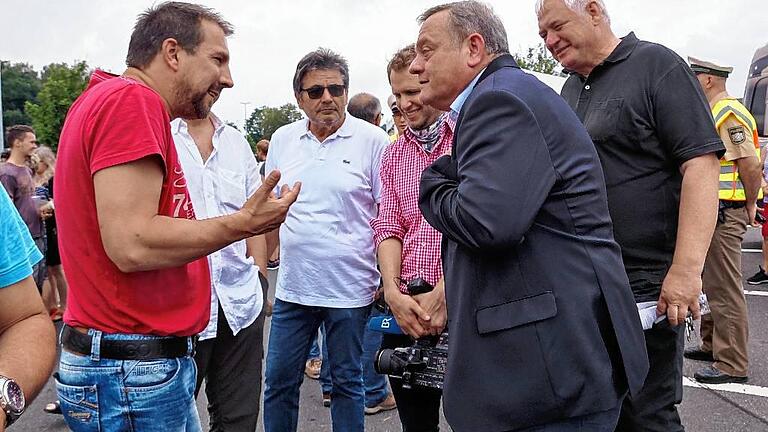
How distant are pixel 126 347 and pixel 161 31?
929mm

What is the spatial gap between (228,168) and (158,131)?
122 centimetres

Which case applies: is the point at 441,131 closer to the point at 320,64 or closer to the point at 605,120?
the point at 605,120

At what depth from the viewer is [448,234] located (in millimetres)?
1800

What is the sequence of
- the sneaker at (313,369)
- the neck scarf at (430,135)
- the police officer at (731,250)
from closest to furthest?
the neck scarf at (430,135) < the police officer at (731,250) < the sneaker at (313,369)

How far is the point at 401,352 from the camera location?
2.50m

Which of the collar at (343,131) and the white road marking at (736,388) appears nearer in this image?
the collar at (343,131)

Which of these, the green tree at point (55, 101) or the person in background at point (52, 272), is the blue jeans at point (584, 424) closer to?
the person in background at point (52, 272)

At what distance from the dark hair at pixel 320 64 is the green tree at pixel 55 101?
170 feet

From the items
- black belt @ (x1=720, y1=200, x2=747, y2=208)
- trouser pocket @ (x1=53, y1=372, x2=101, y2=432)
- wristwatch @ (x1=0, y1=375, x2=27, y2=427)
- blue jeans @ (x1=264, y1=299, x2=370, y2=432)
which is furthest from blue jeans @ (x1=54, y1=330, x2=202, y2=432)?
black belt @ (x1=720, y1=200, x2=747, y2=208)

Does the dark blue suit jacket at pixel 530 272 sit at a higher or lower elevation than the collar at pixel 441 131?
lower

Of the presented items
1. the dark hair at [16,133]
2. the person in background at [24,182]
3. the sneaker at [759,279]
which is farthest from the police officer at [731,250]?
the dark hair at [16,133]

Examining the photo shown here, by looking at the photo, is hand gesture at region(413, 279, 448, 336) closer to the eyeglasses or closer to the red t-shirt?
the red t-shirt

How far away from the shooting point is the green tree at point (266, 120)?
57.2 metres

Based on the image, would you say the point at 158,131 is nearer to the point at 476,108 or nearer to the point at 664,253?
the point at 476,108
